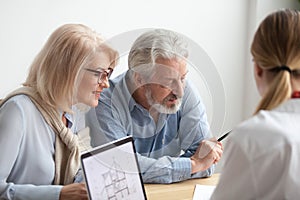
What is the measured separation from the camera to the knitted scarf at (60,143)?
1.58m

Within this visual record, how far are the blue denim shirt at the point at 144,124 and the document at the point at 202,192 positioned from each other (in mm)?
188

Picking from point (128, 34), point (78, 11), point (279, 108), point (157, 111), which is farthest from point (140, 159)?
point (78, 11)

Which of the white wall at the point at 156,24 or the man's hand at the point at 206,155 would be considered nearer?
the man's hand at the point at 206,155

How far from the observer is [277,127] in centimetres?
97

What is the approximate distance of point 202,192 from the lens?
1.65m

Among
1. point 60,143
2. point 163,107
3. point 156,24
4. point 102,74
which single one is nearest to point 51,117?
point 60,143

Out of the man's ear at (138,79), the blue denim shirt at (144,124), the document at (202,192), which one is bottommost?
the document at (202,192)

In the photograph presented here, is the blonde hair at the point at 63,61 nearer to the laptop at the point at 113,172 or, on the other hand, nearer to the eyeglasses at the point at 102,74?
the eyeglasses at the point at 102,74

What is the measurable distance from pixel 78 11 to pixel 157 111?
1209mm

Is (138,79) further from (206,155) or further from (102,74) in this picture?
(206,155)

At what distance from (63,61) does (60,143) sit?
254 mm

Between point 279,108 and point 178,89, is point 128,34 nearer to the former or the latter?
point 178,89

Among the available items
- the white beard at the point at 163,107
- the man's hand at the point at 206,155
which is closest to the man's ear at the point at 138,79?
the white beard at the point at 163,107

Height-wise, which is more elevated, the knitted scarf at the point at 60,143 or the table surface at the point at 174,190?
the knitted scarf at the point at 60,143
